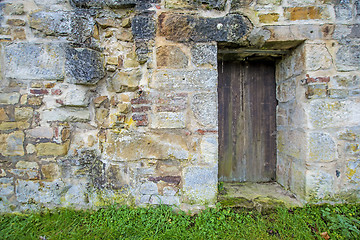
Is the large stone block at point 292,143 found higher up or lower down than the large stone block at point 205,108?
lower down

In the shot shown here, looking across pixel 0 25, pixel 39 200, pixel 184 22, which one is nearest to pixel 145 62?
pixel 184 22

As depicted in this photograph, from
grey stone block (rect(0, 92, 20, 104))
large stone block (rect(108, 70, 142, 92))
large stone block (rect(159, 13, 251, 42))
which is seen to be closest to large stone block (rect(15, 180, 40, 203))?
grey stone block (rect(0, 92, 20, 104))

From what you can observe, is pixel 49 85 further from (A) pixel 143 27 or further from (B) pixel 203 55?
(B) pixel 203 55

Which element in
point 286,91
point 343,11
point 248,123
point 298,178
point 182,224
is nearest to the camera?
point 182,224

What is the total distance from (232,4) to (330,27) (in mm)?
1031

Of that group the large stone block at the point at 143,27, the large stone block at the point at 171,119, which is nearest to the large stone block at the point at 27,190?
the large stone block at the point at 171,119

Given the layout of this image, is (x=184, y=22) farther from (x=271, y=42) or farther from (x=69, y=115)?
(x=69, y=115)

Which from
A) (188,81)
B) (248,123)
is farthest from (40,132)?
(248,123)

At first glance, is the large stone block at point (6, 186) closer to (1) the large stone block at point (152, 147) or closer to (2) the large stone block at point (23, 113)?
(2) the large stone block at point (23, 113)

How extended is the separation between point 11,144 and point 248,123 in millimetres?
2760

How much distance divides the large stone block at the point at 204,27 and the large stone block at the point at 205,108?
1.95ft

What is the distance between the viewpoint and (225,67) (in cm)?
239

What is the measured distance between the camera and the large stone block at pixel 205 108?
6.14 feet

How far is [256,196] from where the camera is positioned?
207 centimetres
